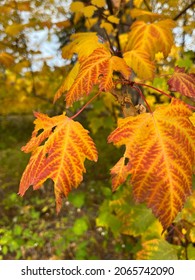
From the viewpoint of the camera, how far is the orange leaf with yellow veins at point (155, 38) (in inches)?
56.9

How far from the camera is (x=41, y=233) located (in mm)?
3105

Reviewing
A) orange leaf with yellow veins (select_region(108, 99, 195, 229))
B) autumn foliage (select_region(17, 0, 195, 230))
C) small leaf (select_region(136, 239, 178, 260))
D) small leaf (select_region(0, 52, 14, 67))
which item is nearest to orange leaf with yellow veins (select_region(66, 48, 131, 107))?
autumn foliage (select_region(17, 0, 195, 230))

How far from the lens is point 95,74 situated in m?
1.01

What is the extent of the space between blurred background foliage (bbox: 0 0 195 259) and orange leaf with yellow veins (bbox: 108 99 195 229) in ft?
2.31

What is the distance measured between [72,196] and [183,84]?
2233 millimetres

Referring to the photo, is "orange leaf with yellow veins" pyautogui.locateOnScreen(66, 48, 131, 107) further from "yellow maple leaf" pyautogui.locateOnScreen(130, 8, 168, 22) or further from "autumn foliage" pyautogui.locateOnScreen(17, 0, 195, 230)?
"yellow maple leaf" pyautogui.locateOnScreen(130, 8, 168, 22)

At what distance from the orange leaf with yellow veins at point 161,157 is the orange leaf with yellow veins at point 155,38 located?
544 mm

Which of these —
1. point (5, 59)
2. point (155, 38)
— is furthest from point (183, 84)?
point (5, 59)

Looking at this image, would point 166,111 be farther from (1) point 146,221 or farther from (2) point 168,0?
(2) point 168,0

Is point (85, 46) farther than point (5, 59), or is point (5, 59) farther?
point (5, 59)

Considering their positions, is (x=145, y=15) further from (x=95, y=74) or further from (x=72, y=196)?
(x=72, y=196)

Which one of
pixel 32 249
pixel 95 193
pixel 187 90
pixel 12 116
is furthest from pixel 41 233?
pixel 12 116

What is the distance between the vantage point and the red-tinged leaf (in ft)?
3.44
